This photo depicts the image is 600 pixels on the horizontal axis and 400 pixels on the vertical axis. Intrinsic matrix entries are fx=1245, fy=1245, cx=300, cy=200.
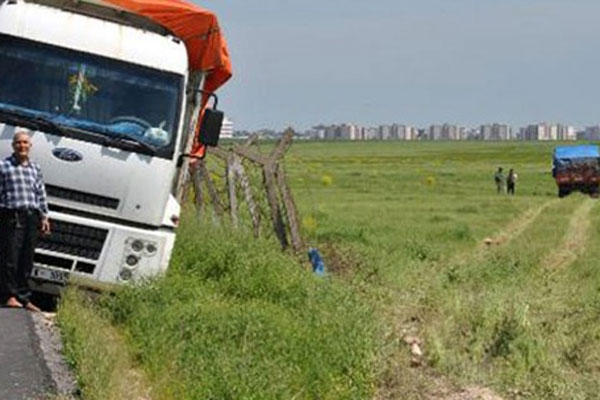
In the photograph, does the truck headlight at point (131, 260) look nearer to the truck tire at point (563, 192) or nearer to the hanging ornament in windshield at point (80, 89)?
the hanging ornament in windshield at point (80, 89)

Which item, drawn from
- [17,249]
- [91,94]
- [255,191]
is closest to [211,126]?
[91,94]

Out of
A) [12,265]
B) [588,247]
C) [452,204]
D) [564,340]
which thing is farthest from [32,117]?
[452,204]

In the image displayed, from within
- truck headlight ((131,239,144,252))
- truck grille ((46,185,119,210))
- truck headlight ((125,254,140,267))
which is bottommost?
truck headlight ((125,254,140,267))

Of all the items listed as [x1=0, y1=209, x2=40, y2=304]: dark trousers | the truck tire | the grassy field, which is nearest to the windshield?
[x1=0, y1=209, x2=40, y2=304]: dark trousers

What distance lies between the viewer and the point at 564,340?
47.0 ft

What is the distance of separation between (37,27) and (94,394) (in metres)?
5.46

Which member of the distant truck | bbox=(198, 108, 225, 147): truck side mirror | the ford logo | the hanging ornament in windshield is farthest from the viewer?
the distant truck

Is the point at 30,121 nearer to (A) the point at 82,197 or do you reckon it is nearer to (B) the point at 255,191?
(A) the point at 82,197

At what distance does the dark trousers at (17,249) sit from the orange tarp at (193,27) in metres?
2.67

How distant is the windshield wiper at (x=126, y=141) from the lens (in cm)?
1175

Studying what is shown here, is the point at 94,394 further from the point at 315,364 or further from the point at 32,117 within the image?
the point at 32,117

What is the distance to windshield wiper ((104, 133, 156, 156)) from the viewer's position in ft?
38.5

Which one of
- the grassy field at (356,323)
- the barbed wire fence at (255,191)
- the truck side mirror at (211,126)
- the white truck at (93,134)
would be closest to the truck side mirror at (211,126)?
the truck side mirror at (211,126)

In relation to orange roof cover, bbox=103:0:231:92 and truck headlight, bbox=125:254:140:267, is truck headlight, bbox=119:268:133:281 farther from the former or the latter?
orange roof cover, bbox=103:0:231:92
